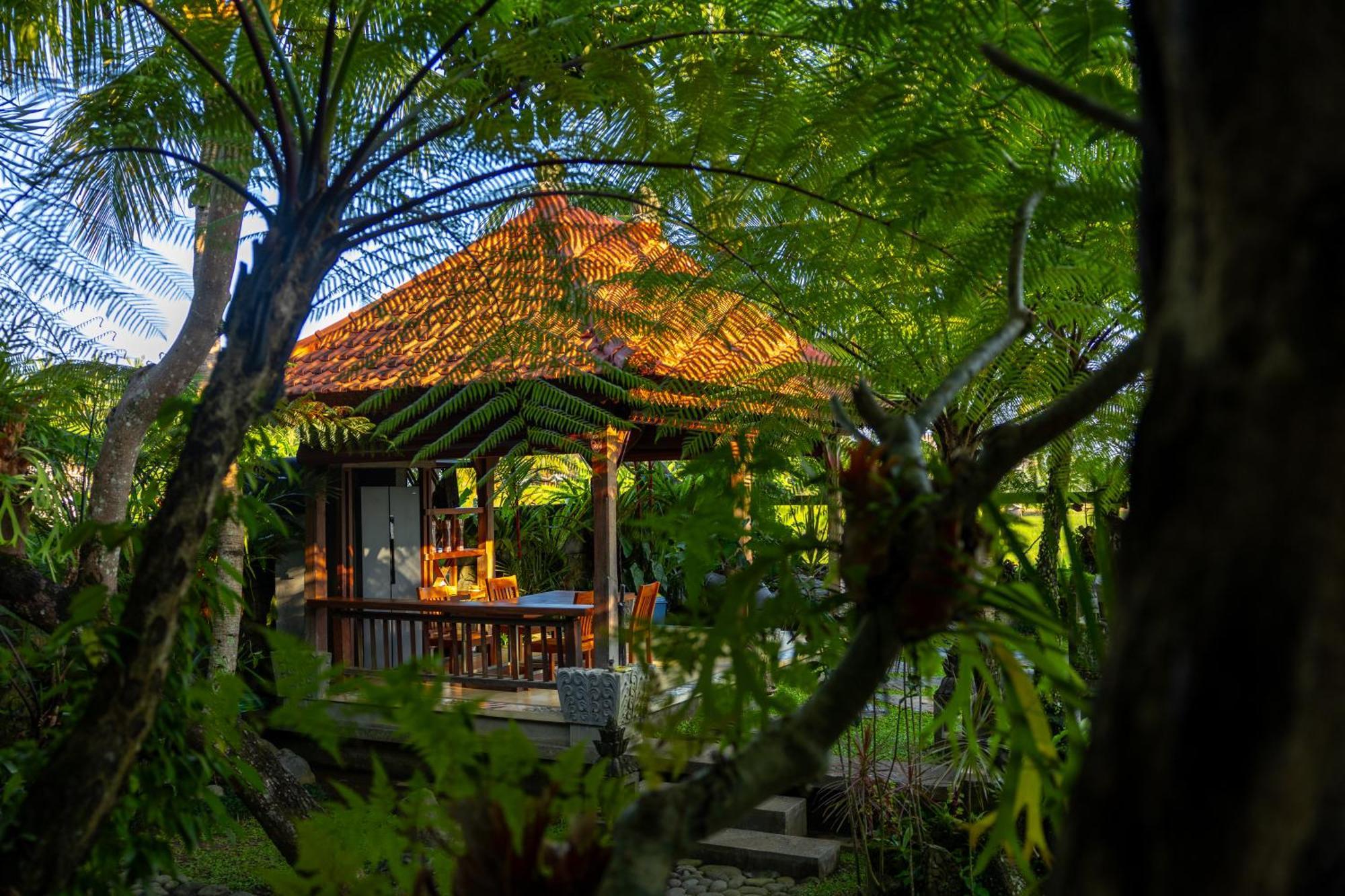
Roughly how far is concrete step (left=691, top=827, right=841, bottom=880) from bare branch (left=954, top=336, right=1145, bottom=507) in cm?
460

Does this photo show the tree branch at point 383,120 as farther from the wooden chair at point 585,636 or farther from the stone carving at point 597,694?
the wooden chair at point 585,636

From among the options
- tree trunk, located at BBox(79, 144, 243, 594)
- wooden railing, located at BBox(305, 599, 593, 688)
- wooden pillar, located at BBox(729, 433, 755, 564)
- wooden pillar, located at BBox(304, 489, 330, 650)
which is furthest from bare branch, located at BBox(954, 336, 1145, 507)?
wooden pillar, located at BBox(304, 489, 330, 650)

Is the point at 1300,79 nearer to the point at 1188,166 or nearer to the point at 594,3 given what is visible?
the point at 1188,166

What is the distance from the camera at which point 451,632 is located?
25.3 ft

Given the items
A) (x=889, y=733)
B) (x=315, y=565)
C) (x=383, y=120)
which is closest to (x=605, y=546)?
(x=889, y=733)

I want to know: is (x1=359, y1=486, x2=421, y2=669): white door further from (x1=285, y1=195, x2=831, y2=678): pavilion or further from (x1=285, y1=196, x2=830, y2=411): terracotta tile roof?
(x1=285, y1=196, x2=830, y2=411): terracotta tile roof

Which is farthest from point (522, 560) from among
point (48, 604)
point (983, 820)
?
point (983, 820)

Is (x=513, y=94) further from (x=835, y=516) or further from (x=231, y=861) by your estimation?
(x=231, y=861)

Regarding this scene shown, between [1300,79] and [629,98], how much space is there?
5.56 feet

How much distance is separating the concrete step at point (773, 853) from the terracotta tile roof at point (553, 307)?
280 centimetres

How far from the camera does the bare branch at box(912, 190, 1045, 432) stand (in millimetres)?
843

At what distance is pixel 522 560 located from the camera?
1280cm

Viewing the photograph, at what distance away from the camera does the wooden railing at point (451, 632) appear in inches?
283

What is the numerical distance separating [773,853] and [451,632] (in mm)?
3432
